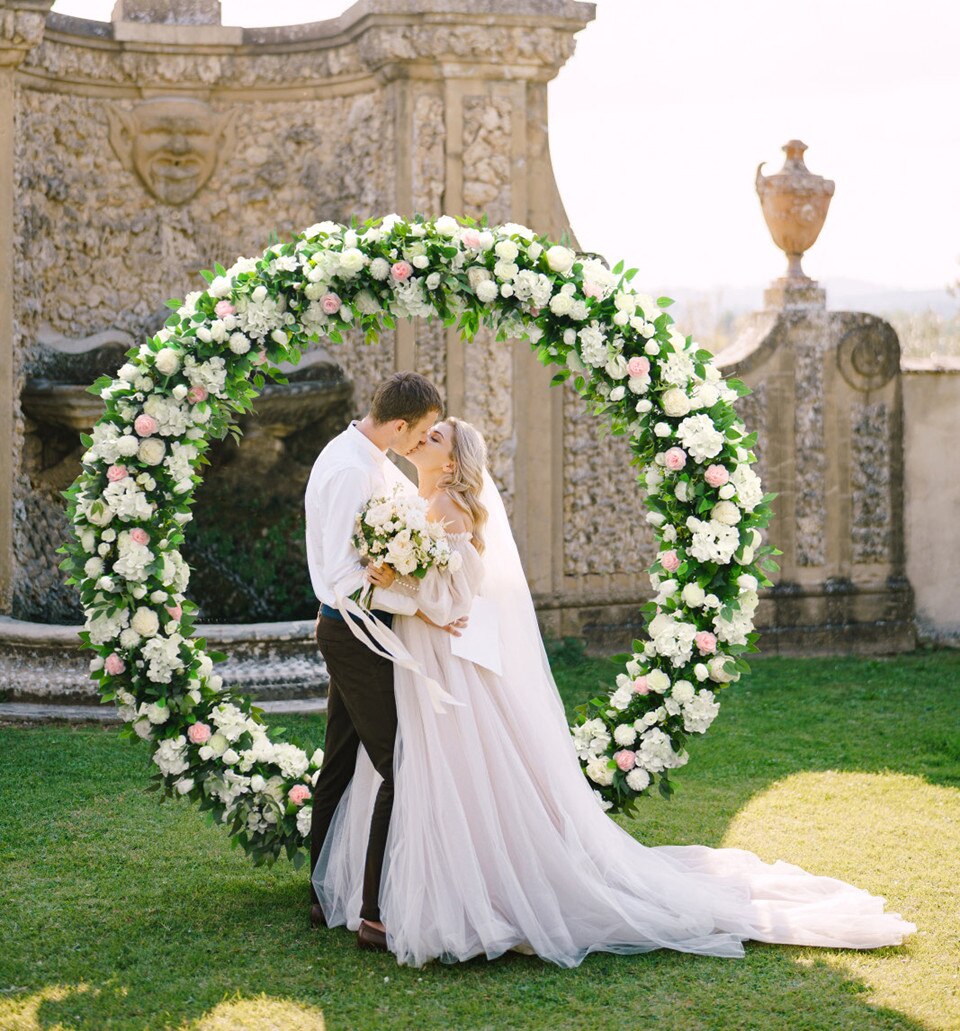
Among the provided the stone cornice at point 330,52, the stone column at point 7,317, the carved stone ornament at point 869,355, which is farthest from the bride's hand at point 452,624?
the carved stone ornament at point 869,355

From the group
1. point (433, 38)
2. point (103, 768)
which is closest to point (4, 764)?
point (103, 768)

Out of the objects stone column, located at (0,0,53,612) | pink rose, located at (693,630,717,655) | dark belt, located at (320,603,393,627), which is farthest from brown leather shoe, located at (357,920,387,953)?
stone column, located at (0,0,53,612)

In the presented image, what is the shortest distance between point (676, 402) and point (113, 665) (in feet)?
7.60

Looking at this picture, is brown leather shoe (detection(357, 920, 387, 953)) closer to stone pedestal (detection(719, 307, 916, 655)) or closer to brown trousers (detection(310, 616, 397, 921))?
brown trousers (detection(310, 616, 397, 921))

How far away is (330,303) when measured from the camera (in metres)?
5.57

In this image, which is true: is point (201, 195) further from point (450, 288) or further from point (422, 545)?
point (422, 545)

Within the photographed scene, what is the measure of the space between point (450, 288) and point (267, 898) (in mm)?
2430

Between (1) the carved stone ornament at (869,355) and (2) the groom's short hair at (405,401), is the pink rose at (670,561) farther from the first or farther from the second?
(1) the carved stone ornament at (869,355)

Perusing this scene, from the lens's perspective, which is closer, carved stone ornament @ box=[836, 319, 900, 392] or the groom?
the groom

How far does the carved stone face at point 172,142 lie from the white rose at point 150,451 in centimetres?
570

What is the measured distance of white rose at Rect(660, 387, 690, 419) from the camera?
18.3 feet

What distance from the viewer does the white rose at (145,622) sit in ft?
17.6

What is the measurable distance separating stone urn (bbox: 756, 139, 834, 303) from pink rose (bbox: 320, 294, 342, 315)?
21.9ft

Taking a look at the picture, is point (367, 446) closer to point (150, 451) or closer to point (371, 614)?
point (371, 614)
